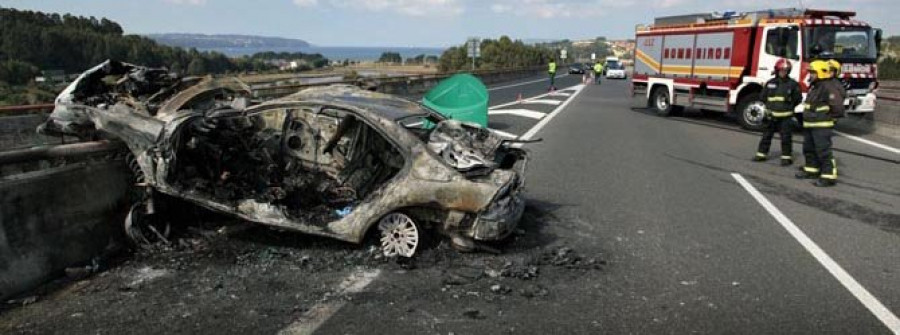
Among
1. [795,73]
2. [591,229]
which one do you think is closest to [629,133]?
[795,73]

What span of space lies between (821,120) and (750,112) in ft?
23.3

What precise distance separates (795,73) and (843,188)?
694 cm

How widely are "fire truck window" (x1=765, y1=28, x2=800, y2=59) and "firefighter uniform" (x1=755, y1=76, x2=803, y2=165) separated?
4.65m

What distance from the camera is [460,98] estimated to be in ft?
40.7

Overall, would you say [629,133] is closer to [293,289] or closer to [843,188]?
[843,188]

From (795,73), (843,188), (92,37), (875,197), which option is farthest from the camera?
(92,37)

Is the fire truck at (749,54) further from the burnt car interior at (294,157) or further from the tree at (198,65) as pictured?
the tree at (198,65)

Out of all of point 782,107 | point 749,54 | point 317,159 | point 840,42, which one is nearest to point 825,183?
point 782,107

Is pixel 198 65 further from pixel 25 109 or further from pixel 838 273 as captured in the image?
pixel 838 273

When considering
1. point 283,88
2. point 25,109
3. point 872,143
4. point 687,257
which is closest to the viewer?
point 687,257

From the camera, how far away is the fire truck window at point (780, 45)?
48.6ft

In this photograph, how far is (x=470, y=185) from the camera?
527 cm

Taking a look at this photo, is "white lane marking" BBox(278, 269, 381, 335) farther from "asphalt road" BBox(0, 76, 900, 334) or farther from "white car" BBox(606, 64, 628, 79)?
"white car" BBox(606, 64, 628, 79)

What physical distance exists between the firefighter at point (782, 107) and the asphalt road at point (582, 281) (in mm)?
2321
